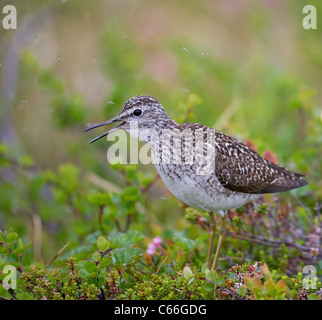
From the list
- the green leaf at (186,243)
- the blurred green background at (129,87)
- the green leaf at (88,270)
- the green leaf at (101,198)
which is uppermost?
the blurred green background at (129,87)

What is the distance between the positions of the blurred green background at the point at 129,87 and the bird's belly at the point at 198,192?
116cm

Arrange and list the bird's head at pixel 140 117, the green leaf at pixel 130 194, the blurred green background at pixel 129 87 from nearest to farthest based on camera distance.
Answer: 1. the bird's head at pixel 140 117
2. the green leaf at pixel 130 194
3. the blurred green background at pixel 129 87

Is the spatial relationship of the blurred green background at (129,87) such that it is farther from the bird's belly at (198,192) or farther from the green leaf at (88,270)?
the green leaf at (88,270)

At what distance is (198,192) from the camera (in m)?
3.87

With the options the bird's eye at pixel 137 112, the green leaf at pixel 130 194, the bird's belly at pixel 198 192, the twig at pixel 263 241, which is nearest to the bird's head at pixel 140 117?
the bird's eye at pixel 137 112

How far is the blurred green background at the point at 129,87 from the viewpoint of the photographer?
19.8ft

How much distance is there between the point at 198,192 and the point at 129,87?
3657 mm

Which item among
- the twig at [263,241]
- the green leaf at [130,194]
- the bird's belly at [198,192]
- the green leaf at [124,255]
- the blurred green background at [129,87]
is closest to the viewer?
the green leaf at [124,255]

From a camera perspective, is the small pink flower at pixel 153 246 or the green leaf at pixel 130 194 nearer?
the small pink flower at pixel 153 246

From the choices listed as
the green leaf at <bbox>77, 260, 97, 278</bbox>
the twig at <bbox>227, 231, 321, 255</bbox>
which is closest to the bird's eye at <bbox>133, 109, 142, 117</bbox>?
the green leaf at <bbox>77, 260, 97, 278</bbox>

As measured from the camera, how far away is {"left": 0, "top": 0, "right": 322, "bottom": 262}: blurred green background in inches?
237

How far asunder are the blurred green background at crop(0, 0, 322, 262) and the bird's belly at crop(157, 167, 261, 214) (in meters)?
1.16

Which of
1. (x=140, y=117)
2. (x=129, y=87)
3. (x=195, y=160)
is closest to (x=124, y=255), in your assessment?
(x=195, y=160)

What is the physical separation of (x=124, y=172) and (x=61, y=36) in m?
4.60
